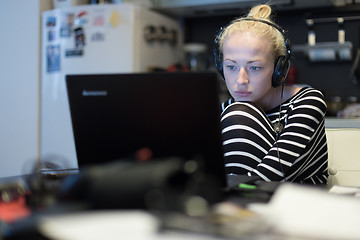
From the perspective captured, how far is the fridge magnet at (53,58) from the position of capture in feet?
9.43

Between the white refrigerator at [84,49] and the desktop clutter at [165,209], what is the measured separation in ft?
6.93

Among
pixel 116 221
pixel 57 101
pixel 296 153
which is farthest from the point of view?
pixel 57 101

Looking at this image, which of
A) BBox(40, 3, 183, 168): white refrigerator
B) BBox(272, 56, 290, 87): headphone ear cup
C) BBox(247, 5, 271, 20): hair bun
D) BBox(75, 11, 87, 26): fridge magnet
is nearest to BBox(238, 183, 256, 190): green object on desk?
BBox(272, 56, 290, 87): headphone ear cup

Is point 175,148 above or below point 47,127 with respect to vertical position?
above

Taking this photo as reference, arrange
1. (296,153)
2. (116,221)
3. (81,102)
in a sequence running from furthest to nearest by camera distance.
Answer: (296,153) → (81,102) → (116,221)

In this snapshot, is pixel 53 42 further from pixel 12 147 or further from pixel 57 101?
pixel 12 147

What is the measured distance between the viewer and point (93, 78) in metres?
0.75

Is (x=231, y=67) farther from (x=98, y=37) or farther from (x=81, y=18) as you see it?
(x=81, y=18)

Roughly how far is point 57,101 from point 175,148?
2.33 metres

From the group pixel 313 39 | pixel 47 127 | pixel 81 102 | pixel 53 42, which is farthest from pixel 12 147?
pixel 81 102

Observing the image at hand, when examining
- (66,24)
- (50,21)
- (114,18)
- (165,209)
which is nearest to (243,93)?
(165,209)

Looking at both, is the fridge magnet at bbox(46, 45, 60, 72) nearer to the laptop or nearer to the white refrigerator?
the white refrigerator

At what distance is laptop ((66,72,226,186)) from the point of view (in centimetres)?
65

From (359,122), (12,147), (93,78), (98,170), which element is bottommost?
(12,147)
